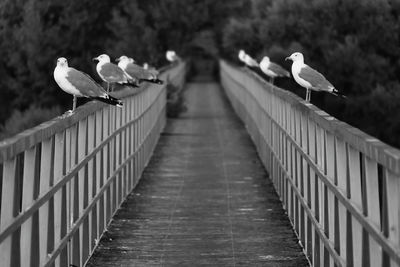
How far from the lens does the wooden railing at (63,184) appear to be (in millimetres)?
6047

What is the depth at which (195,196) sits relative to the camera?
554 inches

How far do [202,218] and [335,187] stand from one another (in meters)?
4.79

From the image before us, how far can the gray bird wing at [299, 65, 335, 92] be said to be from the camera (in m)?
14.3

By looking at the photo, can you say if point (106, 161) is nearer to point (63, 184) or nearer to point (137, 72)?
point (63, 184)

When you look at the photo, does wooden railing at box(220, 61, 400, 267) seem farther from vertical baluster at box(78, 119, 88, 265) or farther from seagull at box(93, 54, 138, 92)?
seagull at box(93, 54, 138, 92)

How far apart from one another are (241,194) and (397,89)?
1379 centimetres

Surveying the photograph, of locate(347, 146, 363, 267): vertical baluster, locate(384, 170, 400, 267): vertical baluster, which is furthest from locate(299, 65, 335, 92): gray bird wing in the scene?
locate(384, 170, 400, 267): vertical baluster

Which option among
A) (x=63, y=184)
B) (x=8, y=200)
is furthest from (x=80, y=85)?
(x=8, y=200)

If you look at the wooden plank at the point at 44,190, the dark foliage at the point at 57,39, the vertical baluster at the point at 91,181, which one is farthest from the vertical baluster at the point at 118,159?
the dark foliage at the point at 57,39

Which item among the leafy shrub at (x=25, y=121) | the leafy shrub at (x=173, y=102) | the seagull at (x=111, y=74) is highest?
the seagull at (x=111, y=74)

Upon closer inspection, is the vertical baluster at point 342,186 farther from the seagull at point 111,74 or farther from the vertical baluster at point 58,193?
the seagull at point 111,74

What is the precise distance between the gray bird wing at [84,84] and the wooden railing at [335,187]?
6.94 feet

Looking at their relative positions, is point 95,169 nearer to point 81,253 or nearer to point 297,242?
point 81,253

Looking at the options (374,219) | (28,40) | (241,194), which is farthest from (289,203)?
(28,40)
